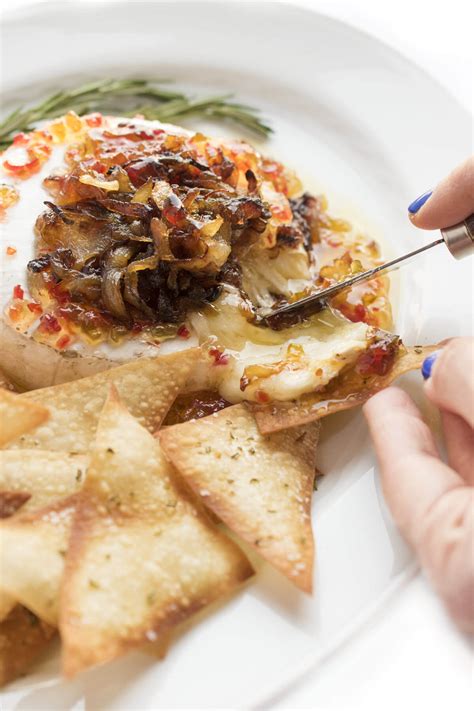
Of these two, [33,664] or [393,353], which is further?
[393,353]

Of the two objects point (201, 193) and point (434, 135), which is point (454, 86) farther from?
point (201, 193)

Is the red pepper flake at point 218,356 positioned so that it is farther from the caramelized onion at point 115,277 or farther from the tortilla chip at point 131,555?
the tortilla chip at point 131,555

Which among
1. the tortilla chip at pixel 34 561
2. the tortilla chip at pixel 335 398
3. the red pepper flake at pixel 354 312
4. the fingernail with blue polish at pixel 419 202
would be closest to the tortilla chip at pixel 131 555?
the tortilla chip at pixel 34 561

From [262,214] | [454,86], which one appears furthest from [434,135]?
[262,214]

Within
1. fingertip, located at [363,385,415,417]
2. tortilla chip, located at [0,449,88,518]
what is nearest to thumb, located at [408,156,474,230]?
fingertip, located at [363,385,415,417]

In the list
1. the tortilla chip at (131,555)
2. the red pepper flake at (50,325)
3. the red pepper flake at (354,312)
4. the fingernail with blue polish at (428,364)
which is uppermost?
the fingernail with blue polish at (428,364)

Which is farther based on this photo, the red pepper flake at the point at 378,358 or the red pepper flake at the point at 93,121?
the red pepper flake at the point at 93,121

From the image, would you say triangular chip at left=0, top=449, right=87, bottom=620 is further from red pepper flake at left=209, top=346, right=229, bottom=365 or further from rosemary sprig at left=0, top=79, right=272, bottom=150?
rosemary sprig at left=0, top=79, right=272, bottom=150
